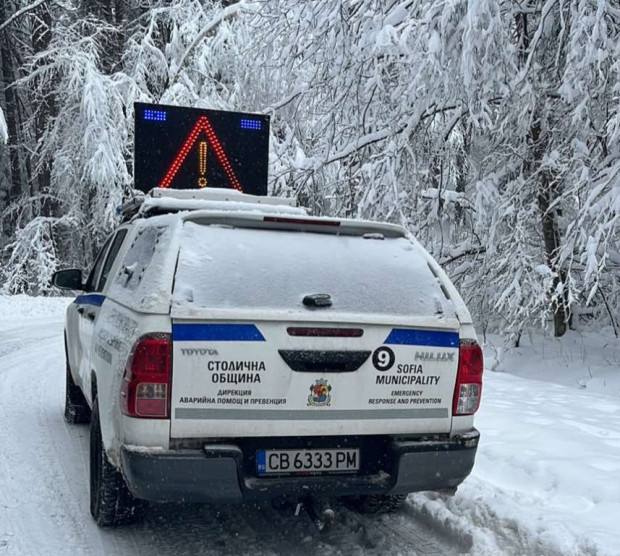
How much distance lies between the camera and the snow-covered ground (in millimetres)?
4000

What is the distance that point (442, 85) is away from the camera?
7484 millimetres

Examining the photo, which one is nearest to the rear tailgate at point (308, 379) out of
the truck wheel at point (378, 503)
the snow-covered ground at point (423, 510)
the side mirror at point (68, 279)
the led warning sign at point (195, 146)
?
the snow-covered ground at point (423, 510)

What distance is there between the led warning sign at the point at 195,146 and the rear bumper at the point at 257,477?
22.5ft

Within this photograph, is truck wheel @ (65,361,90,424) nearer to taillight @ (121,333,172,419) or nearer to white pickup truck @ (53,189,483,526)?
white pickup truck @ (53,189,483,526)

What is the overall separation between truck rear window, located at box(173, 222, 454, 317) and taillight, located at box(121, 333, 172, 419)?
232 mm

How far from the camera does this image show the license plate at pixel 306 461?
3613 mm

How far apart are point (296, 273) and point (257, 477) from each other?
3.48ft

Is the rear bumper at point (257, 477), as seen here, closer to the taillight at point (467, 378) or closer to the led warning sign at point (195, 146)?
the taillight at point (467, 378)

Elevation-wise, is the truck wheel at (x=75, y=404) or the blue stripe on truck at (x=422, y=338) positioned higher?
the blue stripe on truck at (x=422, y=338)

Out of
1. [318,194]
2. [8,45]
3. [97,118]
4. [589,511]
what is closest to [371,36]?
[318,194]

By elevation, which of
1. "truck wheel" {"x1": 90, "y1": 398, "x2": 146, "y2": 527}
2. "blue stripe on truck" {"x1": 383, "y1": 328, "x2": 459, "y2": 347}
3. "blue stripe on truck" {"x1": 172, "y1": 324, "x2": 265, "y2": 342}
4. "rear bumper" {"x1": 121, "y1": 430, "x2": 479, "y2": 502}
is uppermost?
"blue stripe on truck" {"x1": 172, "y1": 324, "x2": 265, "y2": 342}

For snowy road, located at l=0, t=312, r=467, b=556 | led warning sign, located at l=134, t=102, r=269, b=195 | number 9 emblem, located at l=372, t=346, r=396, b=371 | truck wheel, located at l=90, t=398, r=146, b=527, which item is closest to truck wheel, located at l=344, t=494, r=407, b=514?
snowy road, located at l=0, t=312, r=467, b=556

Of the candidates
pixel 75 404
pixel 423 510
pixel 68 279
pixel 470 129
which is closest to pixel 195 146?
pixel 470 129

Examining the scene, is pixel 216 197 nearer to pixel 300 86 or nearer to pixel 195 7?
pixel 300 86
